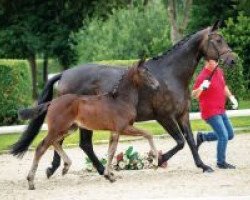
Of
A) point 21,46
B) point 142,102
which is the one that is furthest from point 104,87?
point 21,46

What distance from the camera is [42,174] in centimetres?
1344

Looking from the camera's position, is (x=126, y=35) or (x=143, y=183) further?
(x=126, y=35)

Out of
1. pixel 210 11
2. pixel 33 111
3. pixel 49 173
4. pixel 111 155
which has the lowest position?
pixel 210 11

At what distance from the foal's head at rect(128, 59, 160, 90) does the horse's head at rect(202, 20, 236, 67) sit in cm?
A: 111

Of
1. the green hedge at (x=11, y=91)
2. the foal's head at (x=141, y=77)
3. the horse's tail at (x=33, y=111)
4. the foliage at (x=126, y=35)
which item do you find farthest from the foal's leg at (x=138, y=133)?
the foliage at (x=126, y=35)

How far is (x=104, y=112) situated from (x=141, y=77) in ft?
2.42

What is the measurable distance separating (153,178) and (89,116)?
51.3 inches

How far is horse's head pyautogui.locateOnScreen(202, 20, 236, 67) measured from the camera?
12273mm

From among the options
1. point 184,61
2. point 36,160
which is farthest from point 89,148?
Result: point 184,61

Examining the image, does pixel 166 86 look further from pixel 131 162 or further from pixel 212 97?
pixel 131 162

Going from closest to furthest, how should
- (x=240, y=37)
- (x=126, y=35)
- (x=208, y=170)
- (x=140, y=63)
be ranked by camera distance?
(x=140, y=63) < (x=208, y=170) < (x=240, y=37) < (x=126, y=35)

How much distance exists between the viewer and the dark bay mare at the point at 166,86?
12273 millimetres

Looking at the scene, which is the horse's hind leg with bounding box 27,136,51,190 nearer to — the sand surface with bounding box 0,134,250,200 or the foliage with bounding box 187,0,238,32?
the sand surface with bounding box 0,134,250,200

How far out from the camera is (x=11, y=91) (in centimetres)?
2253
